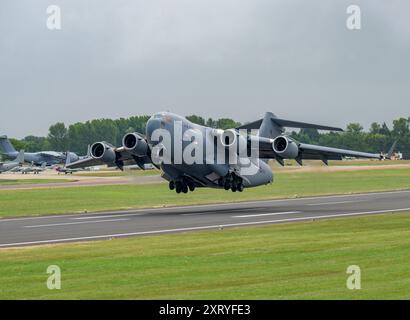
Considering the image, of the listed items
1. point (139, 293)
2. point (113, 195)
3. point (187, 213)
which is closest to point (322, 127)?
point (187, 213)

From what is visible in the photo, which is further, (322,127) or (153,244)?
(322,127)

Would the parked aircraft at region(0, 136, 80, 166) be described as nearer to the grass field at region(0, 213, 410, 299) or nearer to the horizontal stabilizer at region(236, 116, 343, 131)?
the horizontal stabilizer at region(236, 116, 343, 131)

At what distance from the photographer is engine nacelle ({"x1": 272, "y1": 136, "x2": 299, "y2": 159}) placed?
150 ft

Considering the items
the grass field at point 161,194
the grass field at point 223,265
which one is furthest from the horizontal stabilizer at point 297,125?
the grass field at point 223,265

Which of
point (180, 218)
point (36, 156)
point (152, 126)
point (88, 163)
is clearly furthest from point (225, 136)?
point (36, 156)

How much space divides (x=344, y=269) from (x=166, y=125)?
70.8 feet

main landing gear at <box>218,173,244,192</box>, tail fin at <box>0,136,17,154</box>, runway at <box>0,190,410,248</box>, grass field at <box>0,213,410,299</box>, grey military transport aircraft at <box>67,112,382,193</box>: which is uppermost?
tail fin at <box>0,136,17,154</box>

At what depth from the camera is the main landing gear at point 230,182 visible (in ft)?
149

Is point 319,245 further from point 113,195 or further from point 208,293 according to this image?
point 113,195

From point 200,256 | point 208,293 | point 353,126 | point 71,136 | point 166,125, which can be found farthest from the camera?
point 353,126

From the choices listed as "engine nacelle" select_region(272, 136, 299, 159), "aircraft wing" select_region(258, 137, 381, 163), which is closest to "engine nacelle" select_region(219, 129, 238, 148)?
"aircraft wing" select_region(258, 137, 381, 163)

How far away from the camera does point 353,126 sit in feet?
520

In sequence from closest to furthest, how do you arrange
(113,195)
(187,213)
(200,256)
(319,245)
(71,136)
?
1. (200,256)
2. (319,245)
3. (187,213)
4. (113,195)
5. (71,136)
